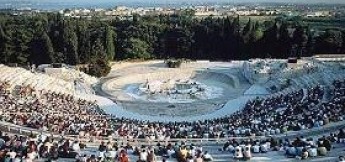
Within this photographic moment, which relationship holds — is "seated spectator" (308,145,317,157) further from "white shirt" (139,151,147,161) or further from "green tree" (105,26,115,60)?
"green tree" (105,26,115,60)

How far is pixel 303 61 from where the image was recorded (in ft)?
167

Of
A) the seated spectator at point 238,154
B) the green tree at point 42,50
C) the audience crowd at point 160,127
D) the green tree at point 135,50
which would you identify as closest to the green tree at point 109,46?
the green tree at point 135,50

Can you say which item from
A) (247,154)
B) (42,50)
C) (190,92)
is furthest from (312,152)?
(42,50)

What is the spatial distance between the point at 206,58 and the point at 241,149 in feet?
156

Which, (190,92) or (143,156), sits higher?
(143,156)

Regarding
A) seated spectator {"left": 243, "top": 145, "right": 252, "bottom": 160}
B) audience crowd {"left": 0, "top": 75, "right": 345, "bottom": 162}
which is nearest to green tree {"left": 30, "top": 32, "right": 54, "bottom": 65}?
audience crowd {"left": 0, "top": 75, "right": 345, "bottom": 162}

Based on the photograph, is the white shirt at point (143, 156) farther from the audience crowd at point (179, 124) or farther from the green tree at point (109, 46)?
the green tree at point (109, 46)

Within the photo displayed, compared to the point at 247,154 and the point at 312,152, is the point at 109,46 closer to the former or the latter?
the point at 247,154

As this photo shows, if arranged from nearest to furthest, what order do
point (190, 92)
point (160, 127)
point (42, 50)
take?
point (160, 127), point (190, 92), point (42, 50)

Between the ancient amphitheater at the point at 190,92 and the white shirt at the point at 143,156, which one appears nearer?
the white shirt at the point at 143,156

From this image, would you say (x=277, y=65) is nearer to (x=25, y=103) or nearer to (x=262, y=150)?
(x=25, y=103)

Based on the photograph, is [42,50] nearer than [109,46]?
Yes

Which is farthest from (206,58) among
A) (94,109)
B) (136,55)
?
(94,109)

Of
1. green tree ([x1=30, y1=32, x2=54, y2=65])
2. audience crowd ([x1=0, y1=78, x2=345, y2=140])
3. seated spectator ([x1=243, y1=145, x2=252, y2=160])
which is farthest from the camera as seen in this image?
green tree ([x1=30, y1=32, x2=54, y2=65])
